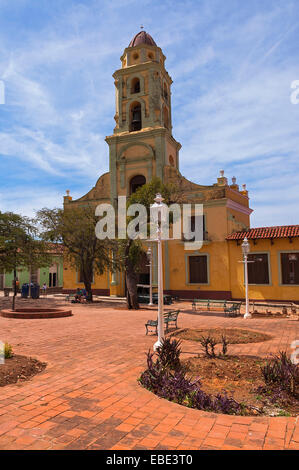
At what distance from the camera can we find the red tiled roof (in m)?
20.9

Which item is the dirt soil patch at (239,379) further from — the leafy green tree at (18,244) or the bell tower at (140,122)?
the bell tower at (140,122)

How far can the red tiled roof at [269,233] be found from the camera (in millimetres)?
20891

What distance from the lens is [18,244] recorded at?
21.4m

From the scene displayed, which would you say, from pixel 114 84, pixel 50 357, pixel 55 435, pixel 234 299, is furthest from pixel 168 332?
pixel 114 84

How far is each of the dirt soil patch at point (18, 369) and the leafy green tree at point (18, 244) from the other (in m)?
14.9

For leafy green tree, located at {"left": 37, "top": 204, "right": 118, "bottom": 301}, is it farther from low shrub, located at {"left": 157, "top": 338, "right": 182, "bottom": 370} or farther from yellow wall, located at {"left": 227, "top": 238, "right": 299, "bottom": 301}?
low shrub, located at {"left": 157, "top": 338, "right": 182, "bottom": 370}

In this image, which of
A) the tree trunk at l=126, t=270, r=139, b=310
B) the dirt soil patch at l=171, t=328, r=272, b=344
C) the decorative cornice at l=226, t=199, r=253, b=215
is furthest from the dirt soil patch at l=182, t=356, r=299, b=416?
the decorative cornice at l=226, t=199, r=253, b=215

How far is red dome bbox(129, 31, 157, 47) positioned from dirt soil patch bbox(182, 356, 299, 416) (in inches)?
1115

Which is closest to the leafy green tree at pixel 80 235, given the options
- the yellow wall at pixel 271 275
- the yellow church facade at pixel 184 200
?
the yellow church facade at pixel 184 200

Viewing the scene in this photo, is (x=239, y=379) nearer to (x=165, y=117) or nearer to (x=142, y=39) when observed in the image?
(x=165, y=117)

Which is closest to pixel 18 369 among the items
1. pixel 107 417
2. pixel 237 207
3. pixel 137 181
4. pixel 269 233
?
pixel 107 417

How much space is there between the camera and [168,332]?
10.6 m
